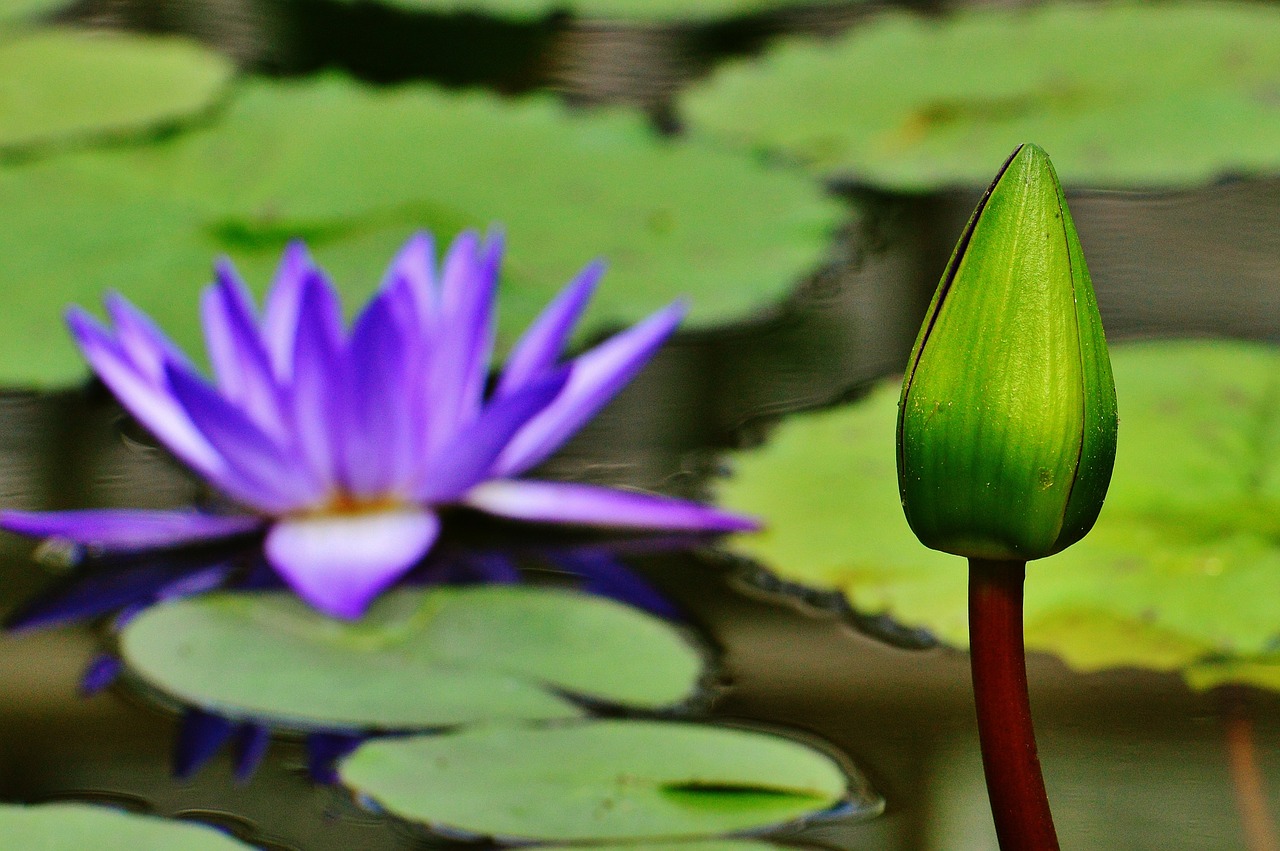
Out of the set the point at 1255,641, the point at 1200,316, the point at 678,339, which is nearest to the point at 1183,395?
the point at 1200,316

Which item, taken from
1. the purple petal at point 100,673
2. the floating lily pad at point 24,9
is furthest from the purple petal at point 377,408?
the floating lily pad at point 24,9

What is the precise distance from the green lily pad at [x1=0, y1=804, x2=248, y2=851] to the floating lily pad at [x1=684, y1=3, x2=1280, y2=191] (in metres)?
1.35

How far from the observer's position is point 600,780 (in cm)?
86

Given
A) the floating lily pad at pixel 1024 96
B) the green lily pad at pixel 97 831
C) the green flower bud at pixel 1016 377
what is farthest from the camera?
the floating lily pad at pixel 1024 96

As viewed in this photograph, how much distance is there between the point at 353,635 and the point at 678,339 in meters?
0.60

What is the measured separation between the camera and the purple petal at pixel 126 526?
1109mm

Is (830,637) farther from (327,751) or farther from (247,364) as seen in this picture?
Answer: (247,364)

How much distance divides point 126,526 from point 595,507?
374 millimetres

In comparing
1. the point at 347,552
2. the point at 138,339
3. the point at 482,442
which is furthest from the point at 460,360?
the point at 138,339

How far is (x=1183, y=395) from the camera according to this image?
53.0 inches

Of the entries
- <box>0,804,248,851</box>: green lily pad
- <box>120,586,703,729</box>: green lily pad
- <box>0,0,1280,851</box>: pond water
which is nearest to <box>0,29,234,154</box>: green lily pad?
<box>0,0,1280,851</box>: pond water

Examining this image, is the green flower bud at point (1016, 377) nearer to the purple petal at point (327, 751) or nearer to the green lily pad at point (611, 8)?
the purple petal at point (327, 751)

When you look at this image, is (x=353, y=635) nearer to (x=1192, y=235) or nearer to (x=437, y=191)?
(x=437, y=191)

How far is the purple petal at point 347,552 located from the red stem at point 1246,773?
59 centimetres
